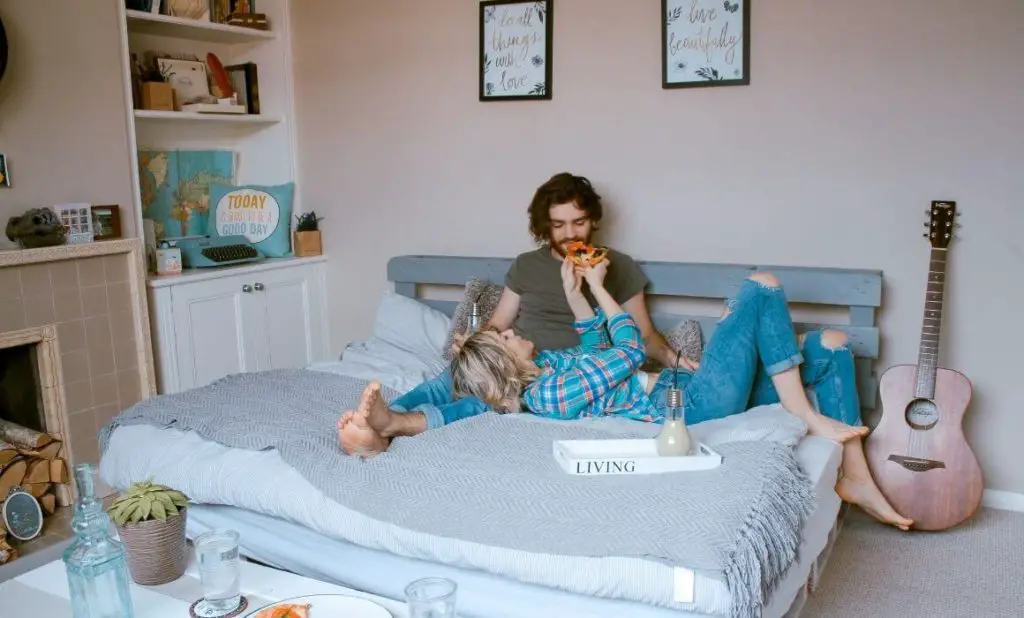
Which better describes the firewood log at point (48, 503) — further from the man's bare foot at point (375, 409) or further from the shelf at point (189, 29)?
the shelf at point (189, 29)

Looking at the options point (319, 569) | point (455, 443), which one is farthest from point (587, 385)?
point (319, 569)

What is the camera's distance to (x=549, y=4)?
3.20 meters

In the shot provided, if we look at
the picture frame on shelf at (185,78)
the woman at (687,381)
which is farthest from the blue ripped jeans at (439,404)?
the picture frame on shelf at (185,78)

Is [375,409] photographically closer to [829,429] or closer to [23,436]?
[829,429]

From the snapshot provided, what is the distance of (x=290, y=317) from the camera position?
3.76 metres

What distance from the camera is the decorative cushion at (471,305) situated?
3.17 meters

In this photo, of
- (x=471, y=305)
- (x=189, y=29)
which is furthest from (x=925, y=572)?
(x=189, y=29)

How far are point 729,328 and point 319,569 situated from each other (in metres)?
1.22

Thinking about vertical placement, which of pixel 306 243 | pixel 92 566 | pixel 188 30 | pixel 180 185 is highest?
pixel 188 30

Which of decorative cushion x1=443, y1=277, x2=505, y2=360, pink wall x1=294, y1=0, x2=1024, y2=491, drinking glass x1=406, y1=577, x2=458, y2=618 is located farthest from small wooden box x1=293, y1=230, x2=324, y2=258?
drinking glass x1=406, y1=577, x2=458, y2=618

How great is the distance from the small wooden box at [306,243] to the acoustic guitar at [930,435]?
7.83 feet

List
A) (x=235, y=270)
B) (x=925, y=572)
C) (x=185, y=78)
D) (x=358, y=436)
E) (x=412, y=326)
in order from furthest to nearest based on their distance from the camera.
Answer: (x=185, y=78), (x=235, y=270), (x=412, y=326), (x=925, y=572), (x=358, y=436)

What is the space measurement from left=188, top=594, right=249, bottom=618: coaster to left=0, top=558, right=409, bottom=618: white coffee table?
12mm

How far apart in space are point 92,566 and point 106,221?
76.0 inches
